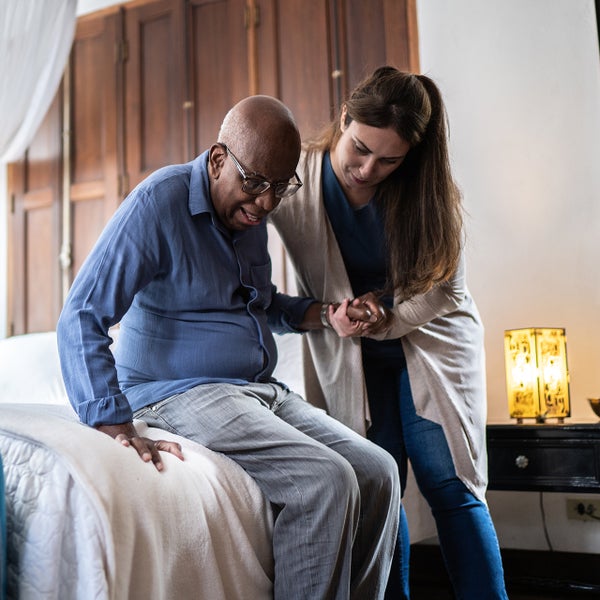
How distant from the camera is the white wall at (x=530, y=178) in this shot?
2.42m

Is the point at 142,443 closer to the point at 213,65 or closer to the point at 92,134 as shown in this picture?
the point at 213,65

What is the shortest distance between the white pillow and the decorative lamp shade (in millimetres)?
1353

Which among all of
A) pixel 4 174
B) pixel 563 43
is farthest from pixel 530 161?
pixel 4 174

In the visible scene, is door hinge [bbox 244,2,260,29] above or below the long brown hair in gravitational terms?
above

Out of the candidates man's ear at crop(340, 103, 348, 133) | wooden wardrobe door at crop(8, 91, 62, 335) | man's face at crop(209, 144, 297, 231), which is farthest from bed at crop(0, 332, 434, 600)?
wooden wardrobe door at crop(8, 91, 62, 335)

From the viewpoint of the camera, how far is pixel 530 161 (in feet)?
Answer: 8.21

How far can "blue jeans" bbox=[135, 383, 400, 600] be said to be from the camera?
3.95 ft

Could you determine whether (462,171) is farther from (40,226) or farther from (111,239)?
(40,226)

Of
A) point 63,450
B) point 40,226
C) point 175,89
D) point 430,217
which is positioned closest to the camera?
point 63,450

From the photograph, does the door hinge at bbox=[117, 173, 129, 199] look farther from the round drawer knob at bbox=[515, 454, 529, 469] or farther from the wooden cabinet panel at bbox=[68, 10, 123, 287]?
the round drawer knob at bbox=[515, 454, 529, 469]

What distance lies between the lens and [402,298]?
1.72 meters

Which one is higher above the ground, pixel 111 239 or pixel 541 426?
pixel 111 239

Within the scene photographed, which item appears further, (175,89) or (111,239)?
(175,89)

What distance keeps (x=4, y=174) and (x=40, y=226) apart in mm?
331
